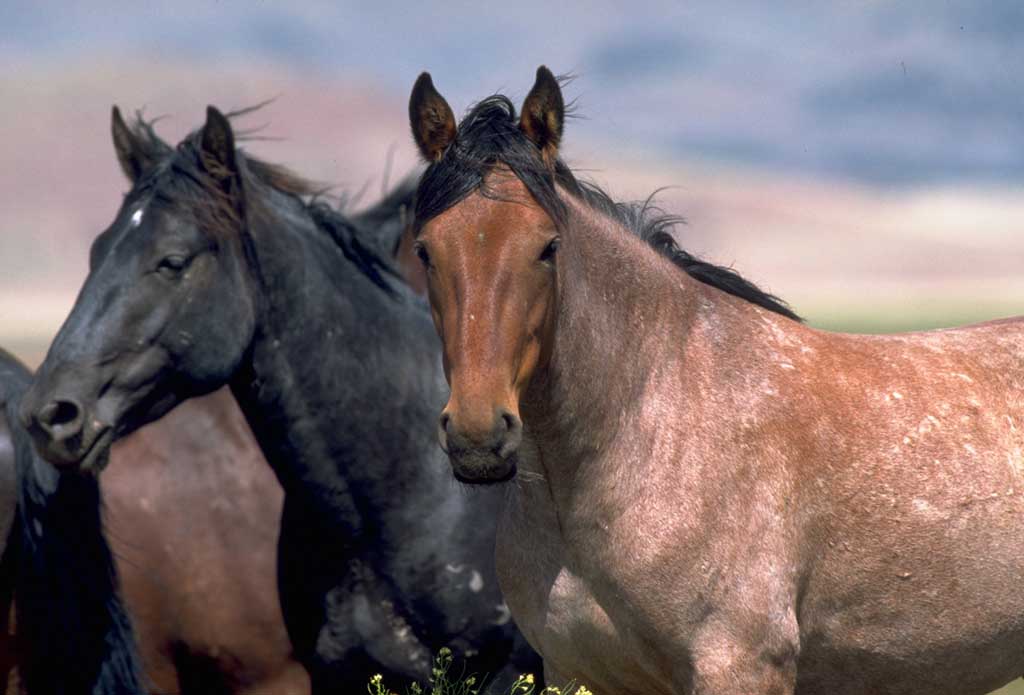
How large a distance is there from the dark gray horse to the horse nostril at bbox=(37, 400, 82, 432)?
155 mm

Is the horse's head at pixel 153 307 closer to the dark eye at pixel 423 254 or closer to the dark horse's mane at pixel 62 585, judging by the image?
the dark horse's mane at pixel 62 585

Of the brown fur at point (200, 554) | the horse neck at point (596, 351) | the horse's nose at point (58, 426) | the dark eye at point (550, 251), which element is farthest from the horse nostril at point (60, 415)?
the dark eye at point (550, 251)

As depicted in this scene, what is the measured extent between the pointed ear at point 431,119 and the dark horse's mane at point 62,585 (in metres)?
2.26

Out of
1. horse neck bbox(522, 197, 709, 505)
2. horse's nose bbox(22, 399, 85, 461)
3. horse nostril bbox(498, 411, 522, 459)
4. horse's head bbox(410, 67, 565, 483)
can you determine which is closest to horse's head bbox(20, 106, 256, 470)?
horse's nose bbox(22, 399, 85, 461)

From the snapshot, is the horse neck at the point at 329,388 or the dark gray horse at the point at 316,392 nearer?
the dark gray horse at the point at 316,392

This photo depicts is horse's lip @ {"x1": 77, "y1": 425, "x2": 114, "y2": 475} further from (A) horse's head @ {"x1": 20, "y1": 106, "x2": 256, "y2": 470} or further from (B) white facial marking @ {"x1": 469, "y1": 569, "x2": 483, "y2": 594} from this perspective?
(B) white facial marking @ {"x1": 469, "y1": 569, "x2": 483, "y2": 594}

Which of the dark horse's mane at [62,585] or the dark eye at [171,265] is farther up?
the dark eye at [171,265]

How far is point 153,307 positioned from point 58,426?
535 millimetres

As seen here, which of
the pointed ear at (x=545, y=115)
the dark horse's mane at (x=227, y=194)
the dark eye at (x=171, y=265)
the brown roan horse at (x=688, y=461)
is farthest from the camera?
the dark horse's mane at (x=227, y=194)

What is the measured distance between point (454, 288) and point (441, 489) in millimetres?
1816

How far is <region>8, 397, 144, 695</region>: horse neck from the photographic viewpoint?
553cm

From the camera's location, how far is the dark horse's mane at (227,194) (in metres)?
5.25

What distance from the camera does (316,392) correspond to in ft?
17.9

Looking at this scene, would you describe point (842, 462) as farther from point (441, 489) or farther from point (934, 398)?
point (441, 489)
